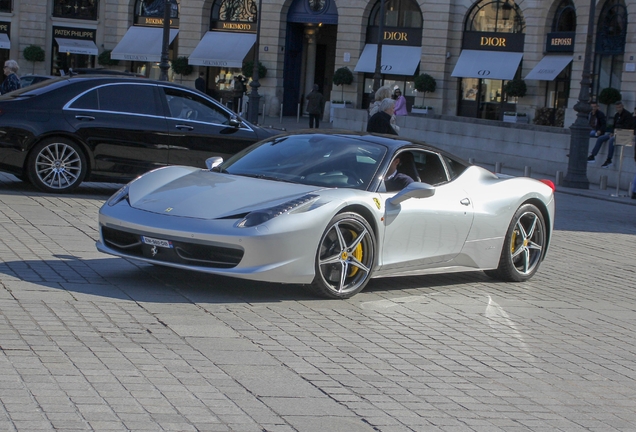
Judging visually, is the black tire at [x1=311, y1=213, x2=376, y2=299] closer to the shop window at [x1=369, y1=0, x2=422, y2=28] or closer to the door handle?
the door handle

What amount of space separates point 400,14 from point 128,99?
134 ft

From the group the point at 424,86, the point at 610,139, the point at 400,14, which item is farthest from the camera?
the point at 400,14

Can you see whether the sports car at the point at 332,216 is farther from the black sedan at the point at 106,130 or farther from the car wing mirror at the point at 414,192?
the black sedan at the point at 106,130

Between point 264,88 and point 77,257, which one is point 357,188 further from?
point 264,88

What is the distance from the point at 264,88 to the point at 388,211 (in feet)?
155

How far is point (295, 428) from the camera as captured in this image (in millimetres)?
4453

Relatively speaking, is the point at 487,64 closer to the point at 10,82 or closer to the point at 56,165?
the point at 10,82

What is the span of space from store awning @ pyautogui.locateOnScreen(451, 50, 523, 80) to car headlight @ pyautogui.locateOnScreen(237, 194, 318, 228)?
4241cm

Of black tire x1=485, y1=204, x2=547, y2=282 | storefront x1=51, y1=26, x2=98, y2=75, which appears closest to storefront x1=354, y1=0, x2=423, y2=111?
storefront x1=51, y1=26, x2=98, y2=75

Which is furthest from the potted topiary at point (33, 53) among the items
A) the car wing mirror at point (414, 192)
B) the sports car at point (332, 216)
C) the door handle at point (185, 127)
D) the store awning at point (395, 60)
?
the car wing mirror at point (414, 192)

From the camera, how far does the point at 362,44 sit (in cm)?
5288

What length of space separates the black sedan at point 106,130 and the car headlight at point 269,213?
616 cm

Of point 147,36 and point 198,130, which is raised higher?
point 147,36

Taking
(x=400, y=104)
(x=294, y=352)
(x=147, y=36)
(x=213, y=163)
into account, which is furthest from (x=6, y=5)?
(x=294, y=352)
